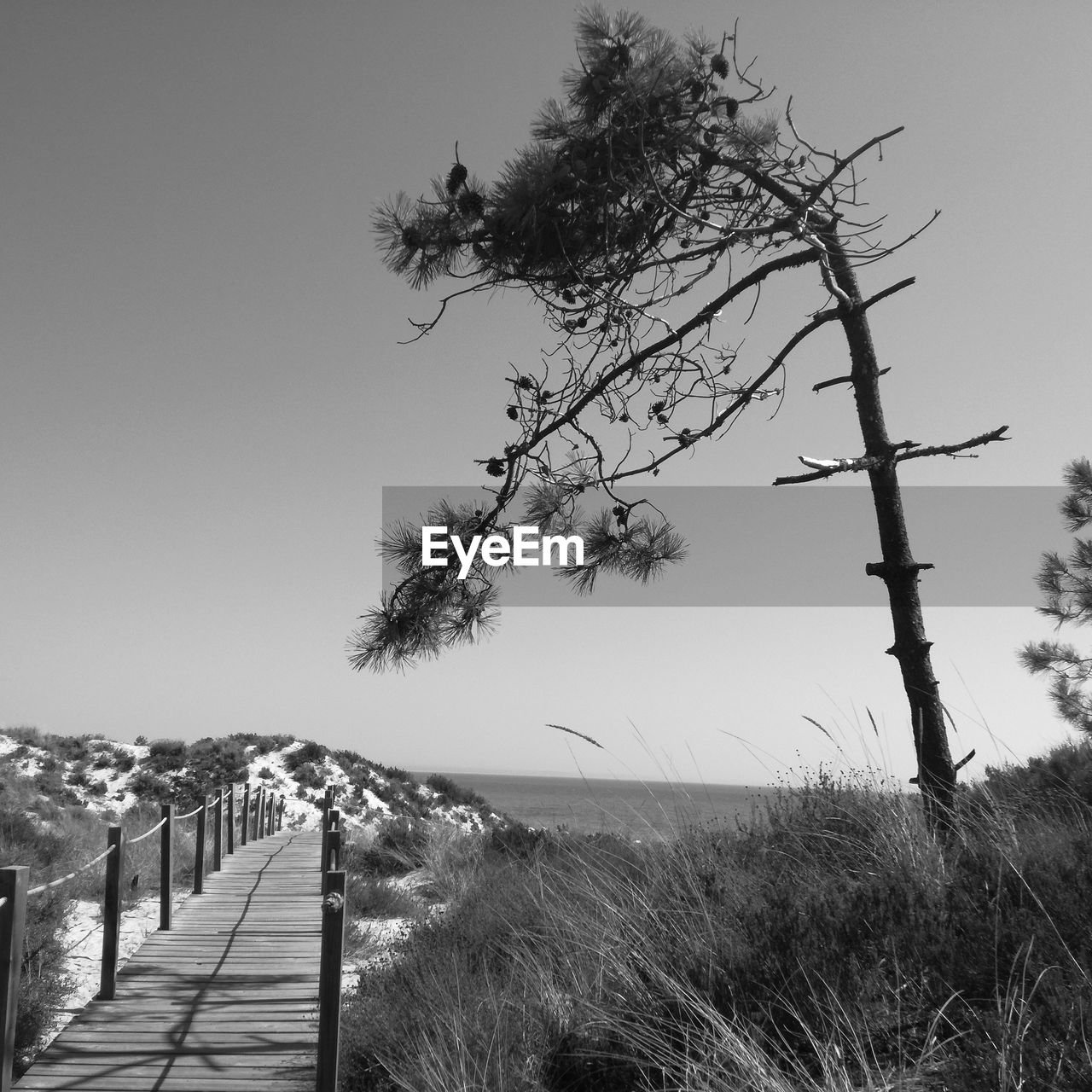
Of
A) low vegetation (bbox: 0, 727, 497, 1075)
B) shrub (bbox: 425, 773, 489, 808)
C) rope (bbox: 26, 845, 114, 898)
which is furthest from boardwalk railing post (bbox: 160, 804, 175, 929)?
shrub (bbox: 425, 773, 489, 808)

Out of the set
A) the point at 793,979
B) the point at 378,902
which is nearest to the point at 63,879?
the point at 793,979

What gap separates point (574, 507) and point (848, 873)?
3.00 metres

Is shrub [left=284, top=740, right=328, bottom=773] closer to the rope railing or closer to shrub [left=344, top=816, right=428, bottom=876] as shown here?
shrub [left=344, top=816, right=428, bottom=876]

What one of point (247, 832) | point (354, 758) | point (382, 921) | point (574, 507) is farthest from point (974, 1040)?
point (354, 758)

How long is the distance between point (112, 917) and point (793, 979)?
199 inches

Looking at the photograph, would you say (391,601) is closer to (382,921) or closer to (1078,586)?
(382,921)

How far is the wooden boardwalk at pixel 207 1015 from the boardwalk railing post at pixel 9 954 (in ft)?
1.82

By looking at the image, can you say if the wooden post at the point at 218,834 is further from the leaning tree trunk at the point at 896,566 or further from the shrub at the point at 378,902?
the leaning tree trunk at the point at 896,566

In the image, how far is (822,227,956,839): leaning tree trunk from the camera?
5.43 meters

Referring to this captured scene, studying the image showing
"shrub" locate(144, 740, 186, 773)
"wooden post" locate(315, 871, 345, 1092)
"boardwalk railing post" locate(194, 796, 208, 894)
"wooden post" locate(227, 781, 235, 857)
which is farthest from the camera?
"shrub" locate(144, 740, 186, 773)

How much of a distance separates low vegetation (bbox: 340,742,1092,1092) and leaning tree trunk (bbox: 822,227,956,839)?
0.51 meters

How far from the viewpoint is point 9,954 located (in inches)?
163

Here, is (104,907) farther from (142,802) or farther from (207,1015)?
(142,802)

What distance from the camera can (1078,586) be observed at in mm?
12500
